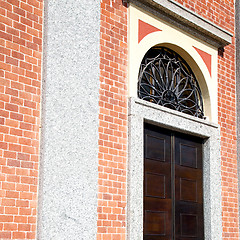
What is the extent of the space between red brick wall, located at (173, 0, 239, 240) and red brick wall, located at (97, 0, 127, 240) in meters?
1.90

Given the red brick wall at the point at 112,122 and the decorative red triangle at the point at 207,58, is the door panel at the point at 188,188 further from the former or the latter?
the red brick wall at the point at 112,122

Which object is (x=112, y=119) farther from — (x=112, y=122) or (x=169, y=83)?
(x=169, y=83)

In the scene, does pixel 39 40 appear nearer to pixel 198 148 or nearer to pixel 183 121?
pixel 183 121

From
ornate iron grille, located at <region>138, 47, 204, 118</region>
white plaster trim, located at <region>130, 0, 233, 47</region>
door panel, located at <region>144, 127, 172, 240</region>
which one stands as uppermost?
white plaster trim, located at <region>130, 0, 233, 47</region>

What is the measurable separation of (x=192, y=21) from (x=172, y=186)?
101 inches

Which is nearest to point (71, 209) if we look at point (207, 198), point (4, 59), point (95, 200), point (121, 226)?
point (95, 200)

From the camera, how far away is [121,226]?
7332 millimetres

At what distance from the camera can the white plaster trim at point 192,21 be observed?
837cm

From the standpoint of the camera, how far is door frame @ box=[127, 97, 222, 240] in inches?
294

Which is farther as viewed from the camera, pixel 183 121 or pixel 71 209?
pixel 183 121

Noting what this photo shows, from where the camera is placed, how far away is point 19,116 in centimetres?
620

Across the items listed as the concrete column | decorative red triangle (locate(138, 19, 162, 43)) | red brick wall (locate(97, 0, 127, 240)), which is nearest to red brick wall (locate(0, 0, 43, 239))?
the concrete column

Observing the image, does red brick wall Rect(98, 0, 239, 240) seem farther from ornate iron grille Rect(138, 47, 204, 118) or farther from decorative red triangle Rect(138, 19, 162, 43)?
ornate iron grille Rect(138, 47, 204, 118)

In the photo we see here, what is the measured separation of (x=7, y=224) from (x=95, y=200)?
131cm
